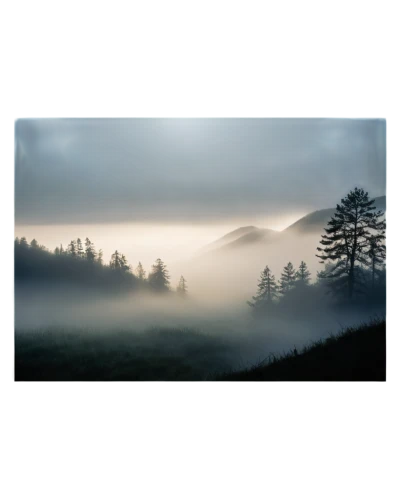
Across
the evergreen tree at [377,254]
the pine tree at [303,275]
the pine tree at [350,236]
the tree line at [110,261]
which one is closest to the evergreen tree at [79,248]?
the tree line at [110,261]

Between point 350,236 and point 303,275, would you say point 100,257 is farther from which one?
point 350,236

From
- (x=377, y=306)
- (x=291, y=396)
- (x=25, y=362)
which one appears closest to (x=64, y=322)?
(x=25, y=362)

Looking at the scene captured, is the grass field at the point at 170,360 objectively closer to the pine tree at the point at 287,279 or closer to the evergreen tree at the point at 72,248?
the pine tree at the point at 287,279

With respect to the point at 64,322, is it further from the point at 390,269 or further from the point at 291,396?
the point at 390,269

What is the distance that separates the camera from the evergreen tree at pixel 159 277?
5.23 m

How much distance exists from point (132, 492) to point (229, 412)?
1.14 metres

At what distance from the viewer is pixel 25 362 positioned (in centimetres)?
519

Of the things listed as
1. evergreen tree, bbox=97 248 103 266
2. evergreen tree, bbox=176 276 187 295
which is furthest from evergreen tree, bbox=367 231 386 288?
evergreen tree, bbox=97 248 103 266

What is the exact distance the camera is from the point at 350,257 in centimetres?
528

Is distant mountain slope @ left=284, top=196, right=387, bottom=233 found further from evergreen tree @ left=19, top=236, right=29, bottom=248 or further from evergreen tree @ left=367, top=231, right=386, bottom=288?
evergreen tree @ left=19, top=236, right=29, bottom=248

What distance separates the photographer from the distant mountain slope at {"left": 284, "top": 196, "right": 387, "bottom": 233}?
207 inches

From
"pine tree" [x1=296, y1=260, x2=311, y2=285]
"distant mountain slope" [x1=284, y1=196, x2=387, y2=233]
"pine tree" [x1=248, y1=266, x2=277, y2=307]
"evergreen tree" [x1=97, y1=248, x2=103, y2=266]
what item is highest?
"distant mountain slope" [x1=284, y1=196, x2=387, y2=233]

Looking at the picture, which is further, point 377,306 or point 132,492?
point 377,306

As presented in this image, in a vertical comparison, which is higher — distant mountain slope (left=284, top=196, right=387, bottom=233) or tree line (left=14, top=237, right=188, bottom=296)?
distant mountain slope (left=284, top=196, right=387, bottom=233)
